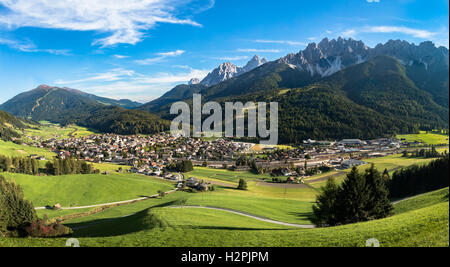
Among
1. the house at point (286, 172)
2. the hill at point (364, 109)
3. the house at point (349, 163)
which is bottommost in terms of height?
the house at point (286, 172)

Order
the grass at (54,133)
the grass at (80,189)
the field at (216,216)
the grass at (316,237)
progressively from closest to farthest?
the grass at (316,237), the field at (216,216), the grass at (80,189), the grass at (54,133)

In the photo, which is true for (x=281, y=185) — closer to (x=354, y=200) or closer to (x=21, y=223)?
(x=354, y=200)

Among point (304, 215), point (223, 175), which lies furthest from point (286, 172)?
point (304, 215)

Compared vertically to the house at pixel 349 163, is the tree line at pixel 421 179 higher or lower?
higher

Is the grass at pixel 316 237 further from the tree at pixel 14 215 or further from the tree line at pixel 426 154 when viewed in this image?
the tree line at pixel 426 154

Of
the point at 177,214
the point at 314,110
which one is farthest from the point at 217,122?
the point at 177,214

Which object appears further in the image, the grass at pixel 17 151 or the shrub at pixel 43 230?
the grass at pixel 17 151

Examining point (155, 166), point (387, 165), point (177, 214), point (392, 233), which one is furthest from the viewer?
point (155, 166)

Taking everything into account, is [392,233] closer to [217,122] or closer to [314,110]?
[314,110]

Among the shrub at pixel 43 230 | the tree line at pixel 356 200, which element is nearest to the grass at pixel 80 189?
the shrub at pixel 43 230
